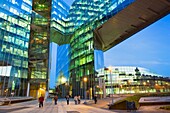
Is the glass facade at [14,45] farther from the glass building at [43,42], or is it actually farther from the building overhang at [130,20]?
the building overhang at [130,20]

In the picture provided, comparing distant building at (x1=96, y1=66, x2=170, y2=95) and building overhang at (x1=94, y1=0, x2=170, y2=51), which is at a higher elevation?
building overhang at (x1=94, y1=0, x2=170, y2=51)

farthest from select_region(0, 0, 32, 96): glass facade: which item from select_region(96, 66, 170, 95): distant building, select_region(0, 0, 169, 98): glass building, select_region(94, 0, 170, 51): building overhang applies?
select_region(96, 66, 170, 95): distant building

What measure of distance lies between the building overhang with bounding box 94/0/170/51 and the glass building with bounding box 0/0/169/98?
4.50 feet

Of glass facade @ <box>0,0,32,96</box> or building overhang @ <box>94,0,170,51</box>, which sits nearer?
building overhang @ <box>94,0,170,51</box>

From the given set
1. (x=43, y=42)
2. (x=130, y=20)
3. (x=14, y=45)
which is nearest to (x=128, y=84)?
(x=130, y=20)

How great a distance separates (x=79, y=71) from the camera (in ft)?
174

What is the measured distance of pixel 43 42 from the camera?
187ft

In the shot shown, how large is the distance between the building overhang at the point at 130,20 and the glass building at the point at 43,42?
54.0 inches

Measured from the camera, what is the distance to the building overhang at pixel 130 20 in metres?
36.4

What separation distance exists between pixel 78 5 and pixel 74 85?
93.9 ft

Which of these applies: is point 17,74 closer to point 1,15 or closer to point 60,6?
point 1,15

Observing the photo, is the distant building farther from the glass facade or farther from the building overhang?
the glass facade

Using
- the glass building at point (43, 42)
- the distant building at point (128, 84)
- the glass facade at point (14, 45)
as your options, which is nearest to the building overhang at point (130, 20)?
the glass building at point (43, 42)

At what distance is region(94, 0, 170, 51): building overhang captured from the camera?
36.4 meters
